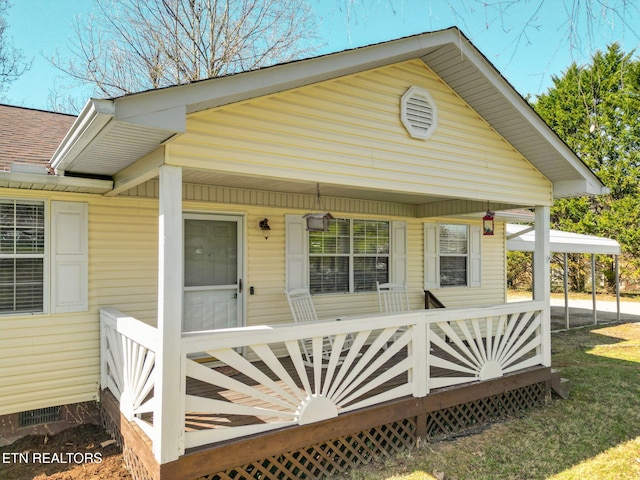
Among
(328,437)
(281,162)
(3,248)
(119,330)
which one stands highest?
(281,162)

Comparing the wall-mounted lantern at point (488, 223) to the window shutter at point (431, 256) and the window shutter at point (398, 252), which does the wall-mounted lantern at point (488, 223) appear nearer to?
the window shutter at point (431, 256)

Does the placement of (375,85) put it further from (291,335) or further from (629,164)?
(629,164)

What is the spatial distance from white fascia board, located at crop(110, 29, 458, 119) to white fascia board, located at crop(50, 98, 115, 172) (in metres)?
0.09

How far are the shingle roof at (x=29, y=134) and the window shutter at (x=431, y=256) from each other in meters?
5.74

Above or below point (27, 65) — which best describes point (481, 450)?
below

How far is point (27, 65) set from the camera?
11.3 metres

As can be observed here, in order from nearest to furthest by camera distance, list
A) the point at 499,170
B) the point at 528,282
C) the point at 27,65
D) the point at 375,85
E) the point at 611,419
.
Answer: the point at 375,85
the point at 611,419
the point at 499,170
the point at 27,65
the point at 528,282

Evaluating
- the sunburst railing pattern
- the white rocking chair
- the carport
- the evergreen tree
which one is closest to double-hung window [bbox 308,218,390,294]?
the white rocking chair

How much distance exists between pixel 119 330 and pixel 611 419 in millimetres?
5450

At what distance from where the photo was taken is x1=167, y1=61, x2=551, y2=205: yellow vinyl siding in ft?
10.8

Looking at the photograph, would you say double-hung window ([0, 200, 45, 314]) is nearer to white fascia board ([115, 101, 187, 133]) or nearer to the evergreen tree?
white fascia board ([115, 101, 187, 133])

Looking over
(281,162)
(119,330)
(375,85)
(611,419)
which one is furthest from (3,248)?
(611,419)

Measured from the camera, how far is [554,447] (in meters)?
4.14

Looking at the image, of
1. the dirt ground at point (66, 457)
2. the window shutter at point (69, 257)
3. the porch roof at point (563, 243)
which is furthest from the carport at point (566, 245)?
the dirt ground at point (66, 457)
